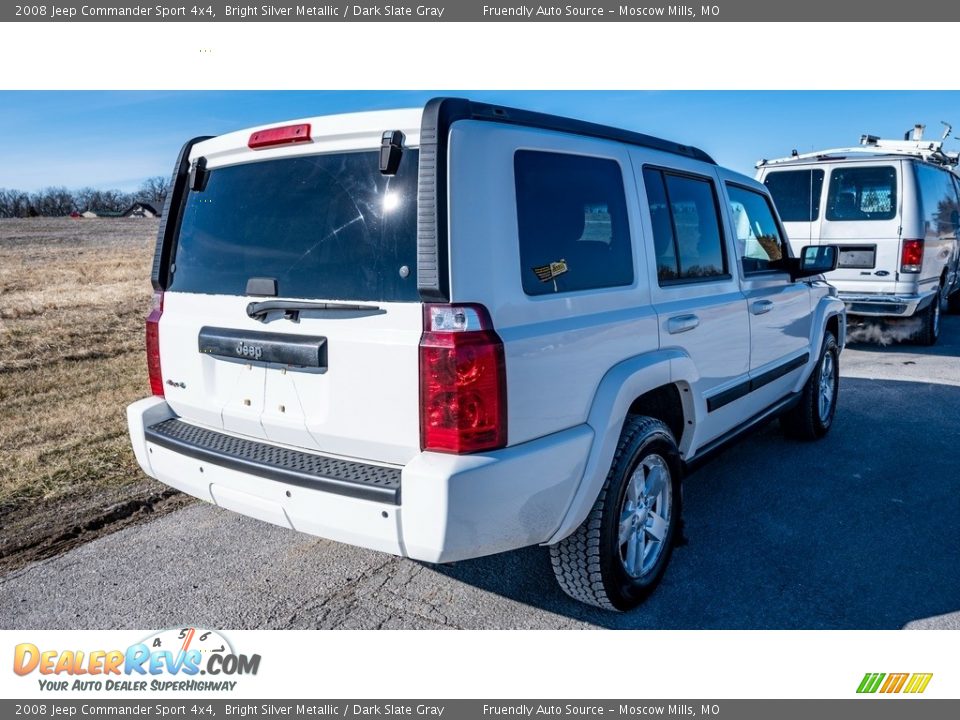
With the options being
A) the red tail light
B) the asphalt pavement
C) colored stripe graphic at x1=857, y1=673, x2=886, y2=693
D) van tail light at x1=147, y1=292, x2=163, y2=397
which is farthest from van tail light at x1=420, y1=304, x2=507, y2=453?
colored stripe graphic at x1=857, y1=673, x2=886, y2=693

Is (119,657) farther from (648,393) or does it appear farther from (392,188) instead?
(648,393)

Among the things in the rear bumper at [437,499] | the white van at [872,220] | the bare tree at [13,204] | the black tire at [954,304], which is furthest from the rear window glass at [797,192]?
the bare tree at [13,204]

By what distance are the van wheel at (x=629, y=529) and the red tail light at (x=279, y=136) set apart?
5.81 ft

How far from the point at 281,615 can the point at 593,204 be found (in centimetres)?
217

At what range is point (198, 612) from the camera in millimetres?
3160

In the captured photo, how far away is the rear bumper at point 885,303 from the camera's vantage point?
884cm

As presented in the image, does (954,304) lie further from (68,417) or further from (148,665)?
(148,665)

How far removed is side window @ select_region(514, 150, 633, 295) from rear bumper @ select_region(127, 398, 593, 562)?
24.0 inches

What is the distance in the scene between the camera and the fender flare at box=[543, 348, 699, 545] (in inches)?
112

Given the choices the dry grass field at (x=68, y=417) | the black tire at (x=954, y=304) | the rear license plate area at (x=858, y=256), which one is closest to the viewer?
the dry grass field at (x=68, y=417)

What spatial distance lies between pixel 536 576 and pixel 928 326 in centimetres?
843

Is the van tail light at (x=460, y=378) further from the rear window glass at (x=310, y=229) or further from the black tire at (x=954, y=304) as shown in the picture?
the black tire at (x=954, y=304)

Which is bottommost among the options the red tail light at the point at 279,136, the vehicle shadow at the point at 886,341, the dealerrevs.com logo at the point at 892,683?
the dealerrevs.com logo at the point at 892,683

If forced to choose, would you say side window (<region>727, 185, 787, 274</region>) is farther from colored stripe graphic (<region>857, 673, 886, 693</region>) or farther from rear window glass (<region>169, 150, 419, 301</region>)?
rear window glass (<region>169, 150, 419, 301</region>)
